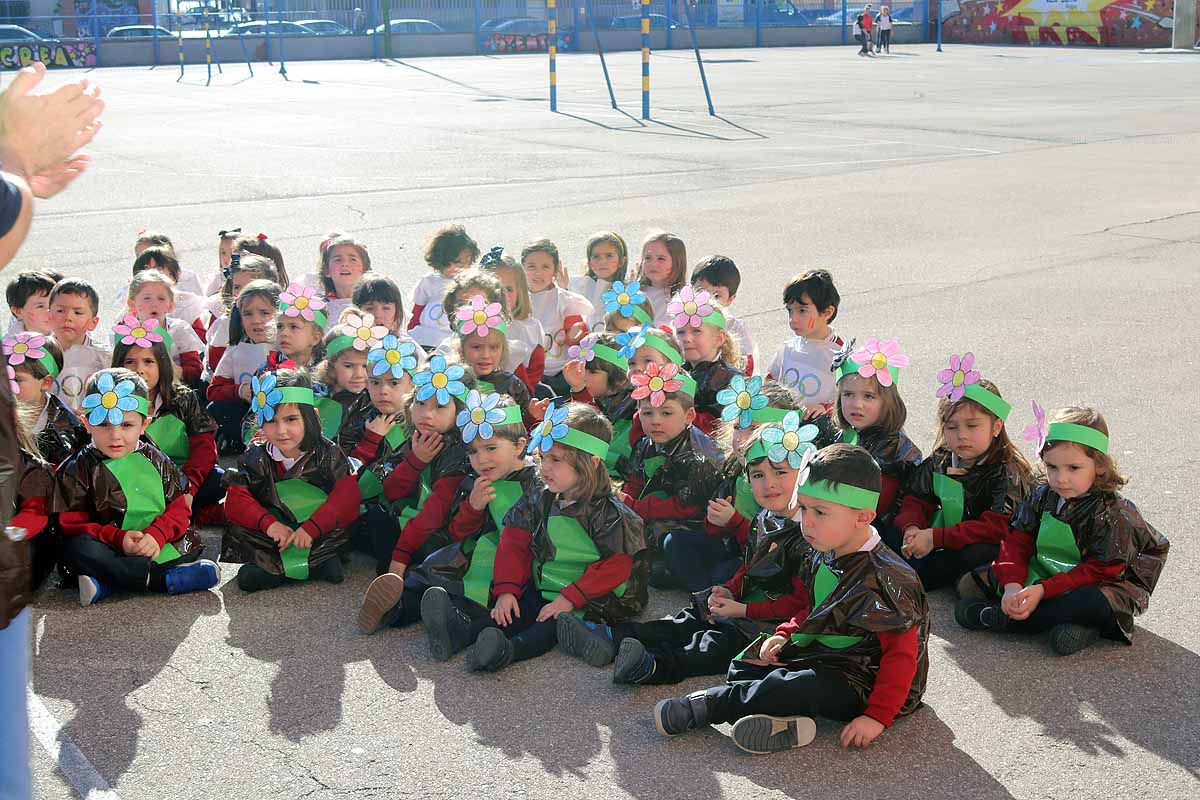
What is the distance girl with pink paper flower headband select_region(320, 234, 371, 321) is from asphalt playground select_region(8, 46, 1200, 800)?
2.28 metres

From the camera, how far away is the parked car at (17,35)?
4078 cm

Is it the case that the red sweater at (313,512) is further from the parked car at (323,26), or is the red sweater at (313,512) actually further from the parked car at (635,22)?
the parked car at (635,22)

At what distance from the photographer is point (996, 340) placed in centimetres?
956

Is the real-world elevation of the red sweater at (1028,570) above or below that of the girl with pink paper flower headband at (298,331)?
below

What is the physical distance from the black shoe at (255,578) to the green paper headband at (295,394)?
705mm

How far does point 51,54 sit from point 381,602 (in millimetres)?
41235

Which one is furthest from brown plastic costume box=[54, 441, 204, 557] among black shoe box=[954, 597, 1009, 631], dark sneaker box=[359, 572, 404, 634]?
black shoe box=[954, 597, 1009, 631]

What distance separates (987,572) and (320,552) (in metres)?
2.76

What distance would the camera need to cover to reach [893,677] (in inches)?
166

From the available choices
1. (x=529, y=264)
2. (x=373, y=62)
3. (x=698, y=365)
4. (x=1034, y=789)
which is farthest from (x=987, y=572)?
(x=373, y=62)

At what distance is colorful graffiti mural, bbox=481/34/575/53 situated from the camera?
164 feet

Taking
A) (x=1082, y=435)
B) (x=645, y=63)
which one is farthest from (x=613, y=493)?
(x=645, y=63)

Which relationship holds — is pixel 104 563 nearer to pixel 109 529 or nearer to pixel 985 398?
pixel 109 529

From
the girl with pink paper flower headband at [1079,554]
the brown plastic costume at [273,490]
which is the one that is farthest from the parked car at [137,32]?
the girl with pink paper flower headband at [1079,554]
